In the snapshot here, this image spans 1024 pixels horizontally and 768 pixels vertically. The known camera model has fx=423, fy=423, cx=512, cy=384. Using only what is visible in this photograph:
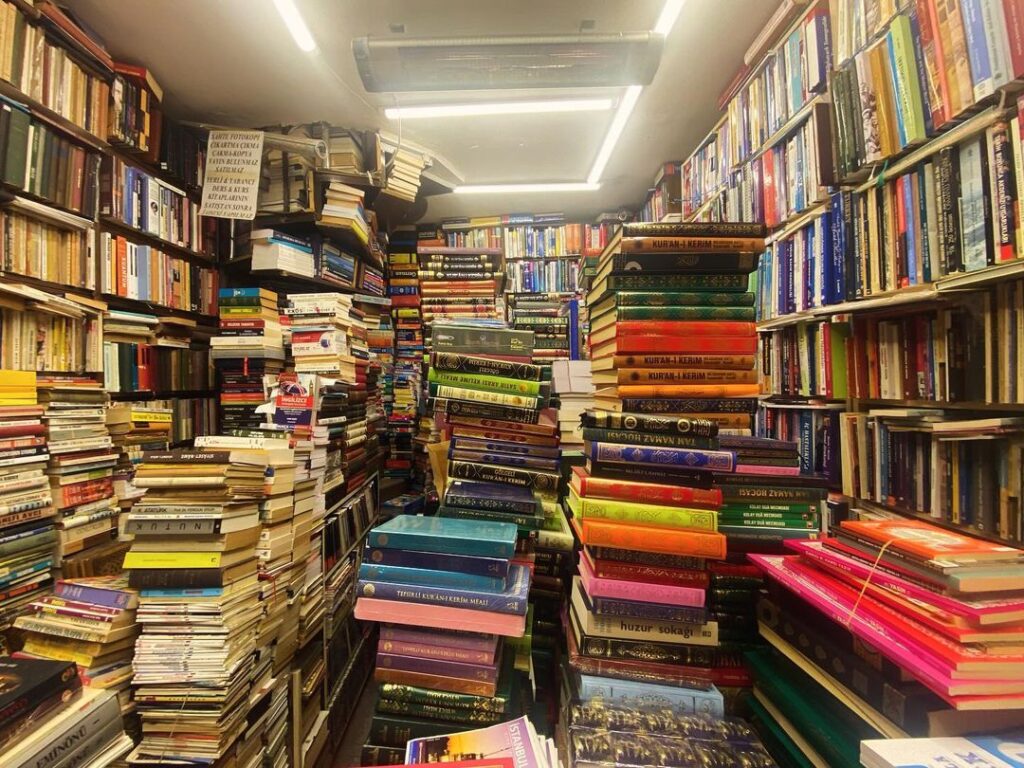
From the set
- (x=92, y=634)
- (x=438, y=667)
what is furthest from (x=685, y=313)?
(x=92, y=634)

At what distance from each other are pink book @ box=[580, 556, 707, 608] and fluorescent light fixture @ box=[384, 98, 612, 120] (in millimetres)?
2304

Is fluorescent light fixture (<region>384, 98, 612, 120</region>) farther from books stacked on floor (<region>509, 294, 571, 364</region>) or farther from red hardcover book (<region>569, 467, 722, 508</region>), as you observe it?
red hardcover book (<region>569, 467, 722, 508</region>)

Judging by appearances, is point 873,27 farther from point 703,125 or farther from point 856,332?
point 703,125

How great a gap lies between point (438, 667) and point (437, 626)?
0.08 m

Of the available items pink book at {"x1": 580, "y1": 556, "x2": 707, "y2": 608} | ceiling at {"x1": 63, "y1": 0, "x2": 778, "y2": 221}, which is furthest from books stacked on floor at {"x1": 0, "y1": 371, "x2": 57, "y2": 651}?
pink book at {"x1": 580, "y1": 556, "x2": 707, "y2": 608}

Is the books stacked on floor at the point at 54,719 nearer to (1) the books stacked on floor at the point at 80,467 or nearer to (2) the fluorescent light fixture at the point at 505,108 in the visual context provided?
(1) the books stacked on floor at the point at 80,467

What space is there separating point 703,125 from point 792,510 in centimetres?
244

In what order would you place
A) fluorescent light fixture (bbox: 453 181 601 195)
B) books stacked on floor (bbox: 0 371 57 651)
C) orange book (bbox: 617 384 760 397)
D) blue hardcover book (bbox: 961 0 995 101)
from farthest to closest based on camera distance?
fluorescent light fixture (bbox: 453 181 601 195), books stacked on floor (bbox: 0 371 57 651), orange book (bbox: 617 384 760 397), blue hardcover book (bbox: 961 0 995 101)

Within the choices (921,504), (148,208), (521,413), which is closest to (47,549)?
(148,208)

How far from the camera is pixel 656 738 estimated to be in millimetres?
705

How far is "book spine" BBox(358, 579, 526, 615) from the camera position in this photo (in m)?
0.83

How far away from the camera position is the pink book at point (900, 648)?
514mm

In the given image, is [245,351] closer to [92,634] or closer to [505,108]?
[92,634]

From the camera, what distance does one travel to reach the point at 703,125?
2531 millimetres
